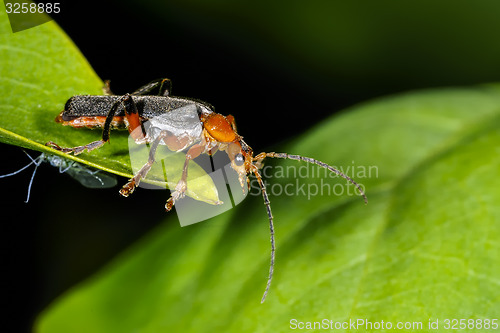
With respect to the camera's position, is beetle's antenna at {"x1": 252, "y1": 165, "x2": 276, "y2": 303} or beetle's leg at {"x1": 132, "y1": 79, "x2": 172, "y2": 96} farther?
beetle's leg at {"x1": 132, "y1": 79, "x2": 172, "y2": 96}

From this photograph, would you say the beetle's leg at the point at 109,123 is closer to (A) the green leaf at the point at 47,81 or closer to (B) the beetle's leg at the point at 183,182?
(A) the green leaf at the point at 47,81

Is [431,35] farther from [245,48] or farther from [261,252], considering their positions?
[261,252]

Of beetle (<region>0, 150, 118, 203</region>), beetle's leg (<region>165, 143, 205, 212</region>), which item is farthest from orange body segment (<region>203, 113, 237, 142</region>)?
beetle (<region>0, 150, 118, 203</region>)

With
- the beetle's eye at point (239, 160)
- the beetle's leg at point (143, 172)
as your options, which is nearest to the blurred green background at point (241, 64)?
the beetle's eye at point (239, 160)

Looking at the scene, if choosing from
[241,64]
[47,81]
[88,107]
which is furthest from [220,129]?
[241,64]

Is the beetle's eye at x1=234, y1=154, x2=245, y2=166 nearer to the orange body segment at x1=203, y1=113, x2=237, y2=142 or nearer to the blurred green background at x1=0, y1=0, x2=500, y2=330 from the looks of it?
the orange body segment at x1=203, y1=113, x2=237, y2=142

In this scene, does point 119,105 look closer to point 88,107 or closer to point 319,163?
point 88,107
